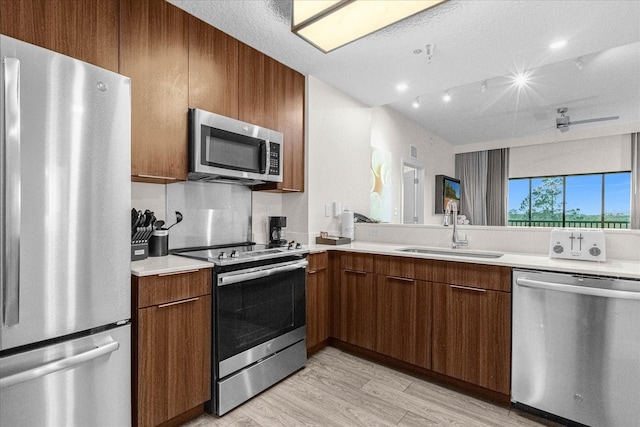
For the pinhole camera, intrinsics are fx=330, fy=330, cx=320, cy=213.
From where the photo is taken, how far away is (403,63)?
2850 millimetres

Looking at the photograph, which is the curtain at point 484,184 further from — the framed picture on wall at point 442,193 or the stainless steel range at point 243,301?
the stainless steel range at point 243,301

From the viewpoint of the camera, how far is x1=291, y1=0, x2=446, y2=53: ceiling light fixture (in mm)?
1534

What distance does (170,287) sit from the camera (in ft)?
5.80

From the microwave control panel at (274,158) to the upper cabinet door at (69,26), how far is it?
117cm

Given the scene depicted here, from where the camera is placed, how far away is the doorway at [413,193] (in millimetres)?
5355

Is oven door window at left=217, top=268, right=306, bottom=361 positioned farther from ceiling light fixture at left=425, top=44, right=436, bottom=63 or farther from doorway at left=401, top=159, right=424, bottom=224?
doorway at left=401, top=159, right=424, bottom=224

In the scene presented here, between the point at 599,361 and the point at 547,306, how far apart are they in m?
0.35

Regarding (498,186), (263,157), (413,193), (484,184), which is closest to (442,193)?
A: (413,193)

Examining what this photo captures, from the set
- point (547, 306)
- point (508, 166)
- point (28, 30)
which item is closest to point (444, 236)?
point (547, 306)

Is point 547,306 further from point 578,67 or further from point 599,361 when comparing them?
point 578,67

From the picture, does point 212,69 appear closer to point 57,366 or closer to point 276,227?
point 276,227

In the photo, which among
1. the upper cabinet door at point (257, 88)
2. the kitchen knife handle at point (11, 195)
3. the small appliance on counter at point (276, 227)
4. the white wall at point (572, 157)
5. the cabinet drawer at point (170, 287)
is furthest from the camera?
the white wall at point (572, 157)

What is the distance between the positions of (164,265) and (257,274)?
564 mm

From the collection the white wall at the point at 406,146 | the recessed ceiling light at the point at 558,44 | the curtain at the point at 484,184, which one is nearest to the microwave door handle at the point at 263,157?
the white wall at the point at 406,146
